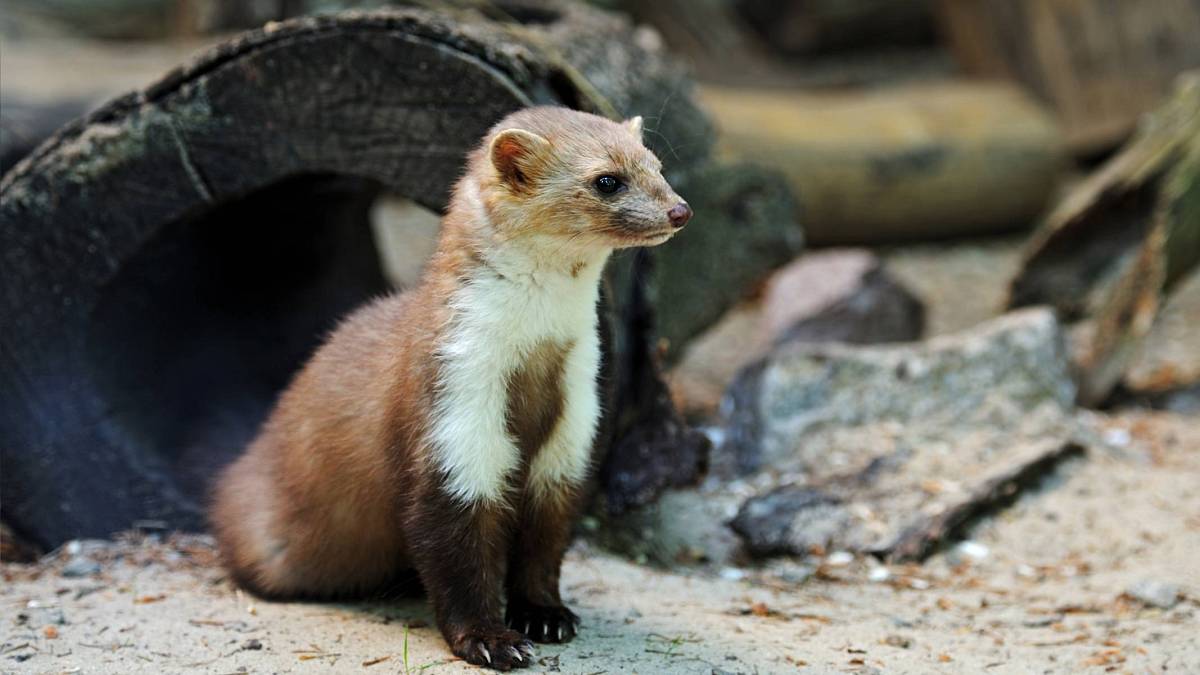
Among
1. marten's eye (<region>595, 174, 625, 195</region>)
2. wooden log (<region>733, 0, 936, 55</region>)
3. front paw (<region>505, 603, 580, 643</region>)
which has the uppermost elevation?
wooden log (<region>733, 0, 936, 55</region>)

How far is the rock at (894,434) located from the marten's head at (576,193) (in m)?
2.00

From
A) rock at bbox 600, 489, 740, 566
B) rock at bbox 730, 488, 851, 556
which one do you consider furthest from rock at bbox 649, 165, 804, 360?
rock at bbox 730, 488, 851, 556

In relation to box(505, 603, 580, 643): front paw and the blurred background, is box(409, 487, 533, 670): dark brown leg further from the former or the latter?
the blurred background

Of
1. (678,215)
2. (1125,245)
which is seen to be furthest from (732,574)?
(1125,245)

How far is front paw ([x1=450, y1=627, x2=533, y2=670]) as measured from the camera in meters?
3.45

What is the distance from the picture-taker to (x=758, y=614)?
4227 millimetres

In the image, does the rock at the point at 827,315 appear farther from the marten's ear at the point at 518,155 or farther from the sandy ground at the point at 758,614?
the marten's ear at the point at 518,155

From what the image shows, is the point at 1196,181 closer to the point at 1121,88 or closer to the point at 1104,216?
the point at 1104,216

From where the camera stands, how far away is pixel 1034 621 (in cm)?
428

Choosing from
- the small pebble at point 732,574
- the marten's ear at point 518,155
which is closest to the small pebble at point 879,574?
the small pebble at point 732,574

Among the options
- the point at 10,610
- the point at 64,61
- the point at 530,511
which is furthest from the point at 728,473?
the point at 64,61

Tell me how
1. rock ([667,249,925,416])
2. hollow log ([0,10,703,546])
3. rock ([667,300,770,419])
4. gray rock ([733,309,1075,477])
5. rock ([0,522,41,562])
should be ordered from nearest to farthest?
hollow log ([0,10,703,546]) < rock ([0,522,41,562]) < gray rock ([733,309,1075,477]) < rock ([667,300,770,419]) < rock ([667,249,925,416])

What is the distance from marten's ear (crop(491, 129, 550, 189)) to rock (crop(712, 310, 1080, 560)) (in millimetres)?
2156

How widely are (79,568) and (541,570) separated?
172 centimetres
